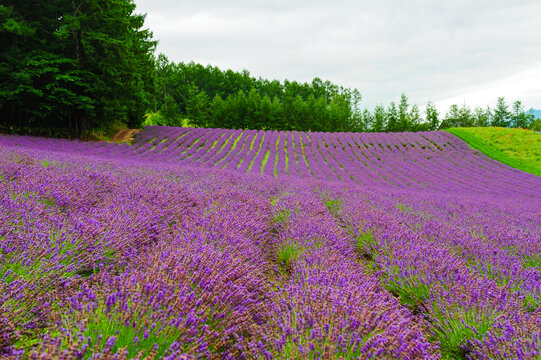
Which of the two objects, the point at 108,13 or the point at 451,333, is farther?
the point at 108,13

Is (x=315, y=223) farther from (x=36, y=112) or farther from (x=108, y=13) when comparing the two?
(x=108, y=13)

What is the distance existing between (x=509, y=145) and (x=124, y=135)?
31277 mm

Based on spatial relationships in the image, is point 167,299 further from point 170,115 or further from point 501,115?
point 501,115

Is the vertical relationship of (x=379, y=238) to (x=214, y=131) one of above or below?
below

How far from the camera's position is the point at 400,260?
249cm

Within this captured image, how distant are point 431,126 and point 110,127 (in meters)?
49.5

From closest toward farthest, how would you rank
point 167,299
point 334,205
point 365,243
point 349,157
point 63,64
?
1. point 167,299
2. point 365,243
3. point 334,205
4. point 63,64
5. point 349,157

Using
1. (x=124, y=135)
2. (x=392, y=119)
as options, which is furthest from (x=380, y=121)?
(x=124, y=135)

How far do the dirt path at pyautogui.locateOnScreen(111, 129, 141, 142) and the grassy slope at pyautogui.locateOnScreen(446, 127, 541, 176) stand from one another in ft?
87.6

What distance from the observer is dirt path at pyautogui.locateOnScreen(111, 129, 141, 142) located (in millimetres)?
17844

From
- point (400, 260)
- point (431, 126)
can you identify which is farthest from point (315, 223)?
point (431, 126)

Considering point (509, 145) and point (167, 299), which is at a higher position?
point (509, 145)

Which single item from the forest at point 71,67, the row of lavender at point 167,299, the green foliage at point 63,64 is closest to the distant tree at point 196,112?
the forest at point 71,67

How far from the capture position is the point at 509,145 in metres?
Result: 24.1
